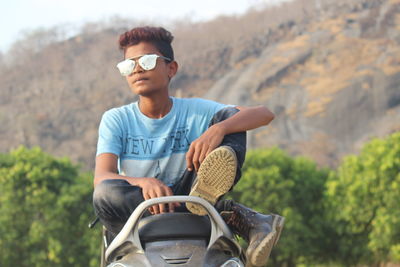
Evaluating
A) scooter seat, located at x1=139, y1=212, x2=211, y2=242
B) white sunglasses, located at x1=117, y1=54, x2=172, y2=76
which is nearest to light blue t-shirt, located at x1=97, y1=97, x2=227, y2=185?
white sunglasses, located at x1=117, y1=54, x2=172, y2=76

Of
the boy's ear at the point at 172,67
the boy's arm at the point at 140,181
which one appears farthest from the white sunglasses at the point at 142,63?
the boy's arm at the point at 140,181

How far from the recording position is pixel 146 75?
11.3 ft

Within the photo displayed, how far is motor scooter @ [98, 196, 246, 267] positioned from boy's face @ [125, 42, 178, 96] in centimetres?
76

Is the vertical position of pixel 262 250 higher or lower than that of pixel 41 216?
higher

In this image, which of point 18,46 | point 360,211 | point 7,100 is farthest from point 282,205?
point 18,46

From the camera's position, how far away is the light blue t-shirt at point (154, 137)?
345 cm

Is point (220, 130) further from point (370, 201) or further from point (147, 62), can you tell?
point (370, 201)

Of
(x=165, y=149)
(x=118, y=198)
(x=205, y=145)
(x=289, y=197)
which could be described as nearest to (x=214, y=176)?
(x=205, y=145)

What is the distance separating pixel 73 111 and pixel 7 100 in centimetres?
522

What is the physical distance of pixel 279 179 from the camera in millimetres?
14039

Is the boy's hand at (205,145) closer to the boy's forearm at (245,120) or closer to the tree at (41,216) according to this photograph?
the boy's forearm at (245,120)

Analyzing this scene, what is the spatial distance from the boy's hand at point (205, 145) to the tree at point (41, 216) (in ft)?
32.2

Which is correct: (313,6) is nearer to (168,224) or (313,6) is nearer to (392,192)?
(392,192)

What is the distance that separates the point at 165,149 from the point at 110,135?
27 cm
